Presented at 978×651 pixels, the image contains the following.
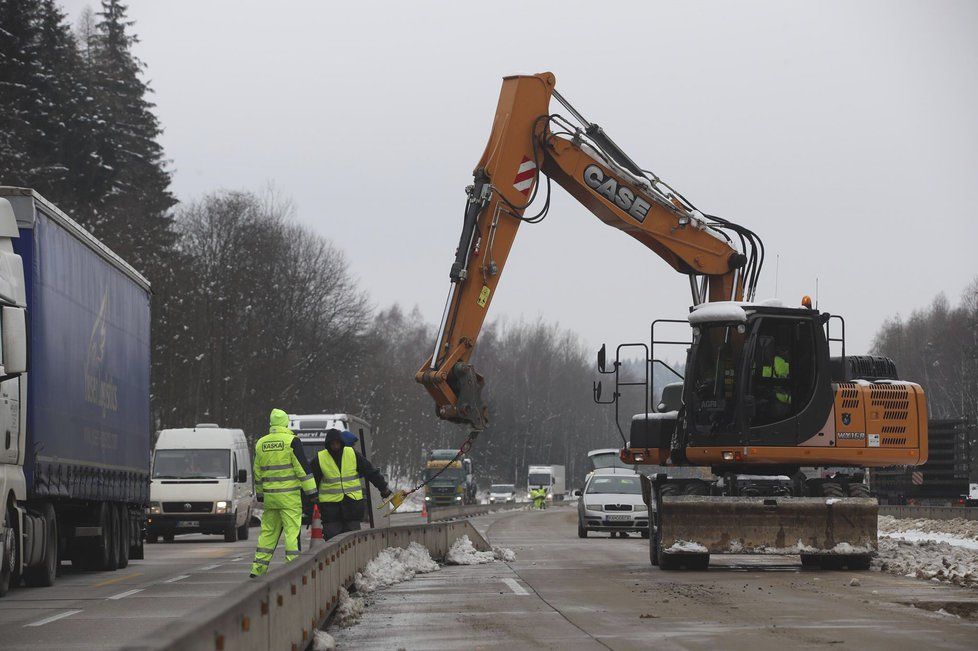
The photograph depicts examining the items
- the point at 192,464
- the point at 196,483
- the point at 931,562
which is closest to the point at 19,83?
the point at 192,464

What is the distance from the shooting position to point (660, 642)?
38.0ft

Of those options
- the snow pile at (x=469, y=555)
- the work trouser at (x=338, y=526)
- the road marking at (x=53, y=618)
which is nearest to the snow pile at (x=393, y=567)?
the work trouser at (x=338, y=526)

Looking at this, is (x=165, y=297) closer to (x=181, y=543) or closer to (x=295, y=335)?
(x=295, y=335)

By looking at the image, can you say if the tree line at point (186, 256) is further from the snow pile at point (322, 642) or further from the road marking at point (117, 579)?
the snow pile at point (322, 642)

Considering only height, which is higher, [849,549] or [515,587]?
[849,549]

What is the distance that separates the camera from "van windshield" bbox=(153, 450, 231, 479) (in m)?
34.0

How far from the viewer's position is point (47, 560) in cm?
1872

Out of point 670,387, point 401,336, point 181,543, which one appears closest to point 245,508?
point 181,543

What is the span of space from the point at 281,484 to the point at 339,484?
152 centimetres

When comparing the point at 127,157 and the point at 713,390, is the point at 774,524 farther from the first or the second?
the point at 127,157

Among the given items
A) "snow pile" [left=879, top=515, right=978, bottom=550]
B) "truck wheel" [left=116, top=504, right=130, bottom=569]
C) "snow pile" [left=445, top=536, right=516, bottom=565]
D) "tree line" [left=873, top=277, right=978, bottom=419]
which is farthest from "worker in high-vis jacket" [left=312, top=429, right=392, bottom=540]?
"tree line" [left=873, top=277, right=978, bottom=419]

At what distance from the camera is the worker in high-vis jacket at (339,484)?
17938 mm

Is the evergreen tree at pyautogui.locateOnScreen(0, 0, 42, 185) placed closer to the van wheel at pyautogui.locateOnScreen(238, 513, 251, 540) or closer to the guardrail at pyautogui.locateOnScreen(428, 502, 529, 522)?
the guardrail at pyautogui.locateOnScreen(428, 502, 529, 522)

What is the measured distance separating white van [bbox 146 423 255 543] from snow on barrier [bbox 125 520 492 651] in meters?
15.2
